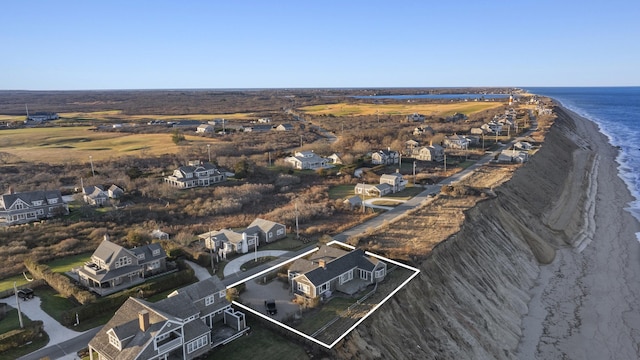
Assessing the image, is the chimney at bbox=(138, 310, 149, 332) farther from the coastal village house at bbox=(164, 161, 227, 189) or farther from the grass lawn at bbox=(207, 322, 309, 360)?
the coastal village house at bbox=(164, 161, 227, 189)

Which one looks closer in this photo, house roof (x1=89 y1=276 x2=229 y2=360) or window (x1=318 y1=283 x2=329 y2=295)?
house roof (x1=89 y1=276 x2=229 y2=360)

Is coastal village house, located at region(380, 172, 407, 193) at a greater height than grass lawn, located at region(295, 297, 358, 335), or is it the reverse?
coastal village house, located at region(380, 172, 407, 193)

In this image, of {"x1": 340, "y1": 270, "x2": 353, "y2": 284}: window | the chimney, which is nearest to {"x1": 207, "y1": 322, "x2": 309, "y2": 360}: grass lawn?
the chimney

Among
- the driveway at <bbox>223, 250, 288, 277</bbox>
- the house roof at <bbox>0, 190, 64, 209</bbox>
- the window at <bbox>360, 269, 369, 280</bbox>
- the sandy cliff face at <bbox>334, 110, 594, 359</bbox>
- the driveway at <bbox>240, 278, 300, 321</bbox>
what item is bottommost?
the sandy cliff face at <bbox>334, 110, 594, 359</bbox>

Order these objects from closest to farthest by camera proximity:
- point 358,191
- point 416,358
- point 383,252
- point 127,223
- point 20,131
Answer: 1. point 416,358
2. point 383,252
3. point 127,223
4. point 358,191
5. point 20,131

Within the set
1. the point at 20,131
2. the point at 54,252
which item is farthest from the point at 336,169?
the point at 20,131

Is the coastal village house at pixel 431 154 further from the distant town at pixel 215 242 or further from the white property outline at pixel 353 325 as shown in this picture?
the white property outline at pixel 353 325

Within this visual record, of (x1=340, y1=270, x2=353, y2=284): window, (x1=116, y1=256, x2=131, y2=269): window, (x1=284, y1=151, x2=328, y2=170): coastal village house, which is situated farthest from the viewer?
(x1=284, y1=151, x2=328, y2=170): coastal village house

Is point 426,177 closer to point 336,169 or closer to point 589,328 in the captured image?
point 336,169
